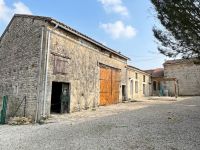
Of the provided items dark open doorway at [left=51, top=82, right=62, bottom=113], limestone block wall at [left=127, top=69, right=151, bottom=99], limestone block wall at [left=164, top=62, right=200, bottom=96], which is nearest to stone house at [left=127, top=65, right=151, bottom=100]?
limestone block wall at [left=127, top=69, right=151, bottom=99]

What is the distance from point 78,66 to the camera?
15836 millimetres

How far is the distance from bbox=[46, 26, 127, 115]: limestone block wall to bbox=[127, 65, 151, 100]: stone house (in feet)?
29.6

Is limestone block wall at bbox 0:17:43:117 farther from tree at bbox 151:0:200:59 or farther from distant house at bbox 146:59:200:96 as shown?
distant house at bbox 146:59:200:96

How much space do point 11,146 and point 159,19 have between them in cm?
702

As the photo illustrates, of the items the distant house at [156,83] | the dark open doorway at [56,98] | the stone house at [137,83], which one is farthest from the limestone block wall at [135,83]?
the dark open doorway at [56,98]

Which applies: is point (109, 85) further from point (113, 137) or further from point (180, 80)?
point (180, 80)

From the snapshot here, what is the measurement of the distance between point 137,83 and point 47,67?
19369mm

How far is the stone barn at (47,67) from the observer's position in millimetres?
12853

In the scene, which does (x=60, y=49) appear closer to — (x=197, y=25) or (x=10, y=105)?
(x=10, y=105)

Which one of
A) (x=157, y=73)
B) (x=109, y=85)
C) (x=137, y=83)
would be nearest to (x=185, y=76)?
(x=157, y=73)

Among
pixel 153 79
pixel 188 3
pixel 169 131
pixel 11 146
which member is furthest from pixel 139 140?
pixel 153 79

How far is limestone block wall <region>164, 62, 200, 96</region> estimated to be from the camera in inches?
1336

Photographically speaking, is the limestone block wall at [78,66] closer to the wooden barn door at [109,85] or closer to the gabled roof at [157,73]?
the wooden barn door at [109,85]

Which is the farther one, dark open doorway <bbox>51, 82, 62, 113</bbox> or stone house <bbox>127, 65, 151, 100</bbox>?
stone house <bbox>127, 65, 151, 100</bbox>
